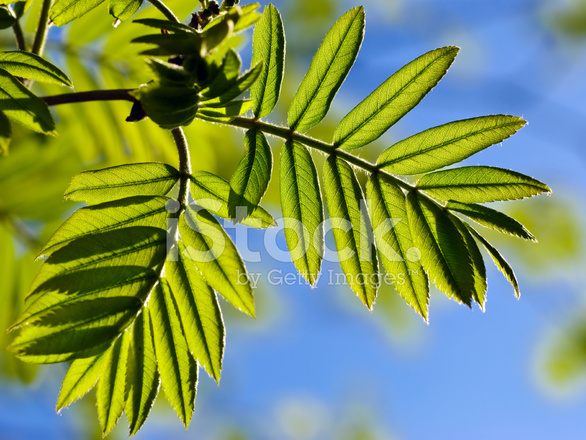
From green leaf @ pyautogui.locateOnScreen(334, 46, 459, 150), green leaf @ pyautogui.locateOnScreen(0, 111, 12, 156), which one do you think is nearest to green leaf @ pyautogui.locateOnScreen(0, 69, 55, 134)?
green leaf @ pyautogui.locateOnScreen(0, 111, 12, 156)

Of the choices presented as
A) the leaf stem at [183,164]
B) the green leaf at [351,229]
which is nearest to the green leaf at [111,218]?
the leaf stem at [183,164]

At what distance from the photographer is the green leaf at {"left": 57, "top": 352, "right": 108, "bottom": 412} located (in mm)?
1316

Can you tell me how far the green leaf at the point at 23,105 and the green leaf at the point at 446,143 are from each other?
84 centimetres

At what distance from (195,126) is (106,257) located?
4.87 feet

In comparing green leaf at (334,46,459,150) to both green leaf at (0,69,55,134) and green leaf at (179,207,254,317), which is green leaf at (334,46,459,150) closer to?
green leaf at (179,207,254,317)

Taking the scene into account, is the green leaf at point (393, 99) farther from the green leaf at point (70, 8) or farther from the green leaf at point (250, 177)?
the green leaf at point (70, 8)

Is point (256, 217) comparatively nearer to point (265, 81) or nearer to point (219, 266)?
point (219, 266)

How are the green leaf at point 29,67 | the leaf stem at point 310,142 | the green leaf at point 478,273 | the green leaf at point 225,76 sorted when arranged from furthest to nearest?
the leaf stem at point 310,142
the green leaf at point 478,273
the green leaf at point 29,67
the green leaf at point 225,76

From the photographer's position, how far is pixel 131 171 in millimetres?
1399

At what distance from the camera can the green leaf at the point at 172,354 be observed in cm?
130

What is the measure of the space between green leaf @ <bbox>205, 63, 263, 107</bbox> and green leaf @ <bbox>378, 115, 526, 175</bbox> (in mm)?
483

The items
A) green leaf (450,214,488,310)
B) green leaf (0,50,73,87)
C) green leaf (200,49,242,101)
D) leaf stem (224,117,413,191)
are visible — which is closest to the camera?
green leaf (200,49,242,101)

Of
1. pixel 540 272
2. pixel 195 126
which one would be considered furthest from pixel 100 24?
pixel 540 272

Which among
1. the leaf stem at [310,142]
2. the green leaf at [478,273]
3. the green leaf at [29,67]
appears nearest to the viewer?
the green leaf at [29,67]
